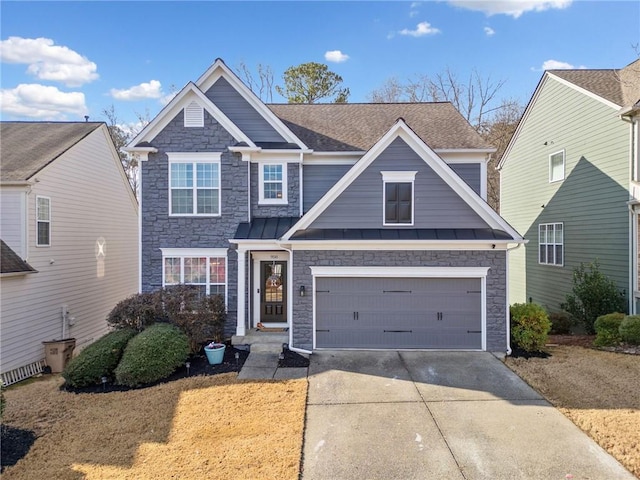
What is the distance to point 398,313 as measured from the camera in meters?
10.4

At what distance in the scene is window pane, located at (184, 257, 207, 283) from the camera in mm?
11898

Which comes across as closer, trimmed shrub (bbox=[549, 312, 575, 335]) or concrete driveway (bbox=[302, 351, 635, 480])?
concrete driveway (bbox=[302, 351, 635, 480])

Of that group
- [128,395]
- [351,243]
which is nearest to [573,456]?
[351,243]

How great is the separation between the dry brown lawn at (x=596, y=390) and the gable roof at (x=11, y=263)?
13706mm

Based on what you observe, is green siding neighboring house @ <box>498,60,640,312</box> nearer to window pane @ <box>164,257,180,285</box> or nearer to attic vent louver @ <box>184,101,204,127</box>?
attic vent louver @ <box>184,101,204,127</box>

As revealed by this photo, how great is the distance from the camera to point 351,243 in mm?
10086

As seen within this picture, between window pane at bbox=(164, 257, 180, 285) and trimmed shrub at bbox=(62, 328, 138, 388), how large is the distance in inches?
109

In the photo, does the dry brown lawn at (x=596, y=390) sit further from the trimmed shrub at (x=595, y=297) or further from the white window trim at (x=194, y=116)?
the white window trim at (x=194, y=116)

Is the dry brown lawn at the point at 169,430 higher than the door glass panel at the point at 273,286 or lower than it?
lower

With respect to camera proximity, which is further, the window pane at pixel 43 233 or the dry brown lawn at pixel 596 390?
the window pane at pixel 43 233

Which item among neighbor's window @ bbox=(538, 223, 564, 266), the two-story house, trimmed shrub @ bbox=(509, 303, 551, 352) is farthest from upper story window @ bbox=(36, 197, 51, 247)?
neighbor's window @ bbox=(538, 223, 564, 266)

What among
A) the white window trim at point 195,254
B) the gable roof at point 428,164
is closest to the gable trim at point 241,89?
the gable roof at point 428,164

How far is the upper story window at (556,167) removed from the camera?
1529 cm

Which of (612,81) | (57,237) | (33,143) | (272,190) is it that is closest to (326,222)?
(272,190)
